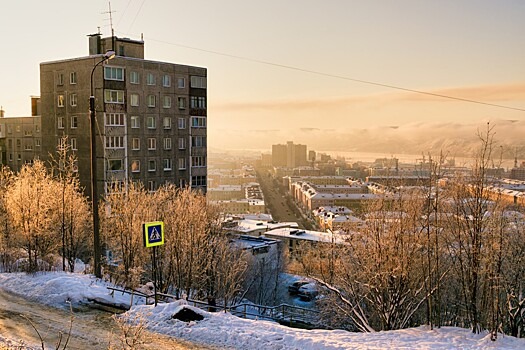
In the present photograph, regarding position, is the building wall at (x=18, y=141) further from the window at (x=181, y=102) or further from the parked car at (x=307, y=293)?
the parked car at (x=307, y=293)

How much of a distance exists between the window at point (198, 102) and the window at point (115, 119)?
766 centimetres

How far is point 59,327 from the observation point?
13.8m

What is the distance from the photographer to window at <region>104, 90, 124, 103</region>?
136 feet

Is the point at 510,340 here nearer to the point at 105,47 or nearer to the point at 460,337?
the point at 460,337

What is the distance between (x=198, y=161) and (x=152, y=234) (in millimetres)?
34467

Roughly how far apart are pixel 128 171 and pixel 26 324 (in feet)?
98.0

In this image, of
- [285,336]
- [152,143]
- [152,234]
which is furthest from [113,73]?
[285,336]

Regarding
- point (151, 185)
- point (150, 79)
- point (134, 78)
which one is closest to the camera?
point (134, 78)

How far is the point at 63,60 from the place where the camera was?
43000 millimetres

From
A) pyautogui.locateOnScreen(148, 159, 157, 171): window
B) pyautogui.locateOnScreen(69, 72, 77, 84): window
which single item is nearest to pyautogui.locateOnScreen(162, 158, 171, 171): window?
pyautogui.locateOnScreen(148, 159, 157, 171): window

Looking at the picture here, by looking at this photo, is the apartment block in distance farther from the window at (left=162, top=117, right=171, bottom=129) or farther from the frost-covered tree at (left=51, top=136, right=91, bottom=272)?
the frost-covered tree at (left=51, top=136, right=91, bottom=272)

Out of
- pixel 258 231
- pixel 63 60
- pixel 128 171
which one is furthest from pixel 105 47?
pixel 258 231

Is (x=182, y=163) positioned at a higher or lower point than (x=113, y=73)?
lower

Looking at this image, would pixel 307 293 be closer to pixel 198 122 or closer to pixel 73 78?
pixel 198 122
